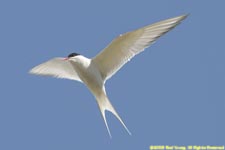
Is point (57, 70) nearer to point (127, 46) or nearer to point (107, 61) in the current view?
point (107, 61)

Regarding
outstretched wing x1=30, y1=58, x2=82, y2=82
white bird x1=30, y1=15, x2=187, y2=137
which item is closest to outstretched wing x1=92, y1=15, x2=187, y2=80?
white bird x1=30, y1=15, x2=187, y2=137

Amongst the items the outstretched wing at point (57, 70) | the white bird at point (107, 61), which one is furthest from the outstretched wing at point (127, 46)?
the outstretched wing at point (57, 70)

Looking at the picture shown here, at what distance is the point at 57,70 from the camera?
955 cm

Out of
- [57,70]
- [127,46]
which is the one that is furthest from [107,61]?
[57,70]

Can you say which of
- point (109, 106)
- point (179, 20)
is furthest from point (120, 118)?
point (179, 20)

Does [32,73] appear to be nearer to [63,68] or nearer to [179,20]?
[63,68]

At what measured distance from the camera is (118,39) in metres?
8.70

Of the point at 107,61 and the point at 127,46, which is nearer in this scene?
the point at 127,46

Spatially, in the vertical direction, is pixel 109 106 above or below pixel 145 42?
below

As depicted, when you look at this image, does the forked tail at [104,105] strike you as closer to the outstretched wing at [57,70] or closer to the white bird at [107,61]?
the white bird at [107,61]

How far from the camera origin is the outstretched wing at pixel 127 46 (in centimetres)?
831

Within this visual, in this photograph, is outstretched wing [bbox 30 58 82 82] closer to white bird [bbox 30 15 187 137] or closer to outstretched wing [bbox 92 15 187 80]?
white bird [bbox 30 15 187 137]

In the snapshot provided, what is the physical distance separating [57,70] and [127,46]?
4.09 feet

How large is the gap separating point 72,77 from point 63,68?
6.6 inches
